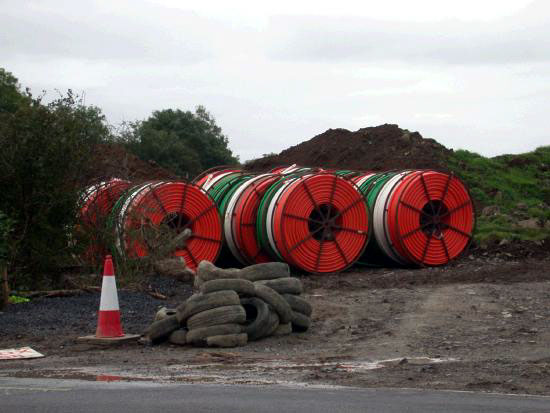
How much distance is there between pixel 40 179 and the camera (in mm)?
15922

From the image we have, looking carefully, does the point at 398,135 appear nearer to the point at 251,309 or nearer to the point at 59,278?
the point at 59,278

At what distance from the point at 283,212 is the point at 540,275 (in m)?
5.08

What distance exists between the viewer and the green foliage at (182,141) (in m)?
55.1

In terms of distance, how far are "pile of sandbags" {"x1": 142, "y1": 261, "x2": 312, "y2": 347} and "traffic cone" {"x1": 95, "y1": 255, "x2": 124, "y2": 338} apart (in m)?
0.41

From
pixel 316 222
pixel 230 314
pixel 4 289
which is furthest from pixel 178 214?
pixel 230 314

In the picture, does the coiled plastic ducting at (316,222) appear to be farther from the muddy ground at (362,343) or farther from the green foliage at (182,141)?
the green foliage at (182,141)

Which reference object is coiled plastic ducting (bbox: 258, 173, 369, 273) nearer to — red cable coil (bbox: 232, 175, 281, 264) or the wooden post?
red cable coil (bbox: 232, 175, 281, 264)

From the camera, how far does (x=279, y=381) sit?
9.13 m

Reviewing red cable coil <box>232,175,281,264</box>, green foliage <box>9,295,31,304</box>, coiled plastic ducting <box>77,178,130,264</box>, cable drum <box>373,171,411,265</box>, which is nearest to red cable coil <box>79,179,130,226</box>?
coiled plastic ducting <box>77,178,130,264</box>

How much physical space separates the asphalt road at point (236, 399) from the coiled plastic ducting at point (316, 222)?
12.2m

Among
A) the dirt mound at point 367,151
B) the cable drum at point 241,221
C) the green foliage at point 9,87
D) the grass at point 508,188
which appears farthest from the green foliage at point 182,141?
the cable drum at point 241,221

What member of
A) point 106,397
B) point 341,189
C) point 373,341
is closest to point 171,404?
point 106,397

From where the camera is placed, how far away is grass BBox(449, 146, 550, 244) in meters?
25.4

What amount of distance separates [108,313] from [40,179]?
13.7ft
